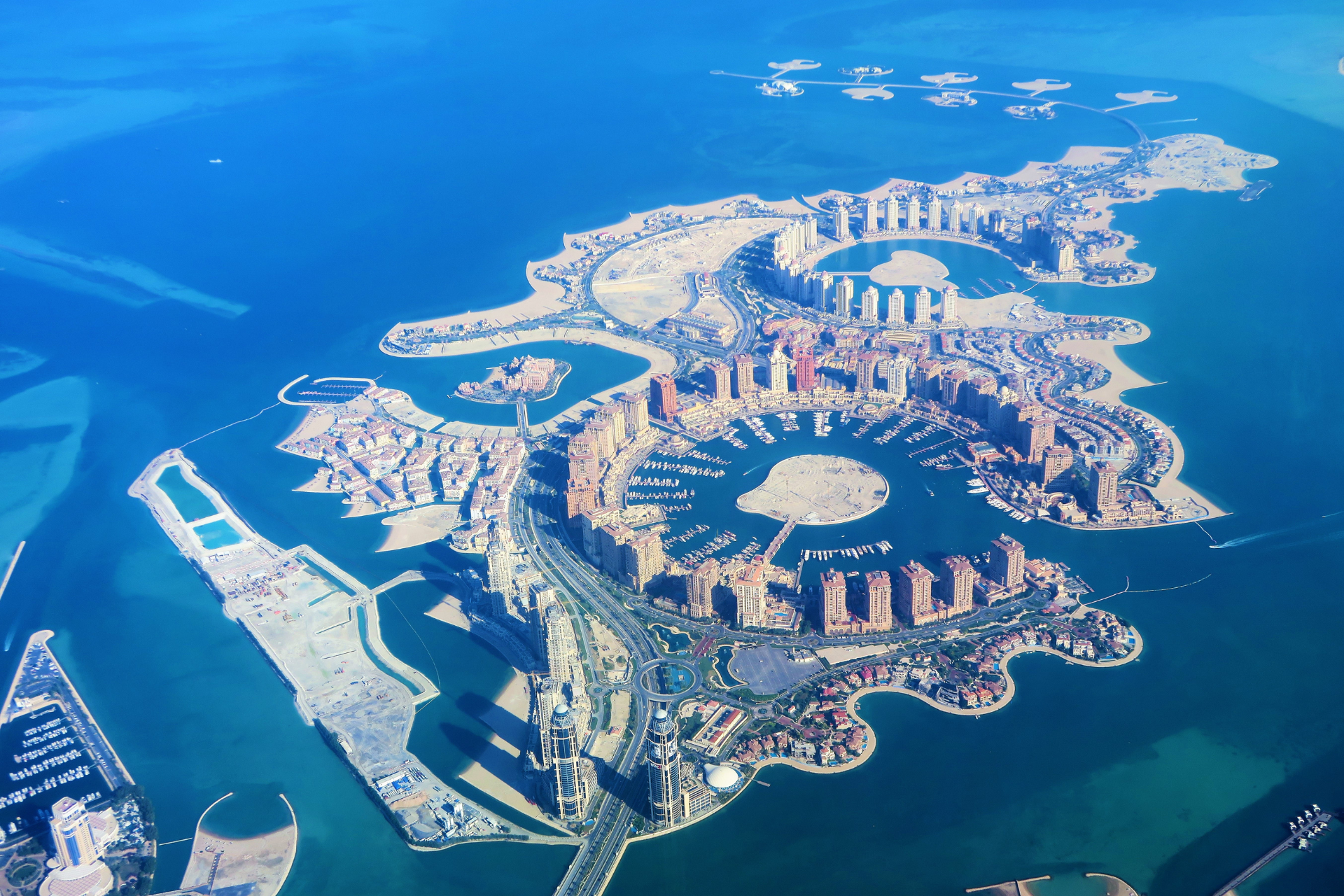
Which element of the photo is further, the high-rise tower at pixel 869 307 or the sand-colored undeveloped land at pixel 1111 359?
the high-rise tower at pixel 869 307

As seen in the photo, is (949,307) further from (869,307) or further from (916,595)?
(916,595)

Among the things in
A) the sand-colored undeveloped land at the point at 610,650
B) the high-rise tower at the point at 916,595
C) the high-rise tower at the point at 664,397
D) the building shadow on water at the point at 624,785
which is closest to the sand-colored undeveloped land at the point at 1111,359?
the high-rise tower at the point at 916,595

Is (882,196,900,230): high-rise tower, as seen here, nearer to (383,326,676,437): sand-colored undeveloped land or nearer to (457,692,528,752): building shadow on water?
(383,326,676,437): sand-colored undeveloped land

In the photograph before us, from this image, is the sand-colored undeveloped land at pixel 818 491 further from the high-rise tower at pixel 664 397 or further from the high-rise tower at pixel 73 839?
the high-rise tower at pixel 73 839

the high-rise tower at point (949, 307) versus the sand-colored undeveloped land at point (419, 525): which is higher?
the high-rise tower at point (949, 307)

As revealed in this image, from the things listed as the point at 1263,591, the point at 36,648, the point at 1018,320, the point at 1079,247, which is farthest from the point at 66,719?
the point at 1079,247

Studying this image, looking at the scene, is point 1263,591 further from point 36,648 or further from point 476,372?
point 36,648

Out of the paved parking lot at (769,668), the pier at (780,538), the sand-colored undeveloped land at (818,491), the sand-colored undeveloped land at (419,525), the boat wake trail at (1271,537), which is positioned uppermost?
the boat wake trail at (1271,537)
